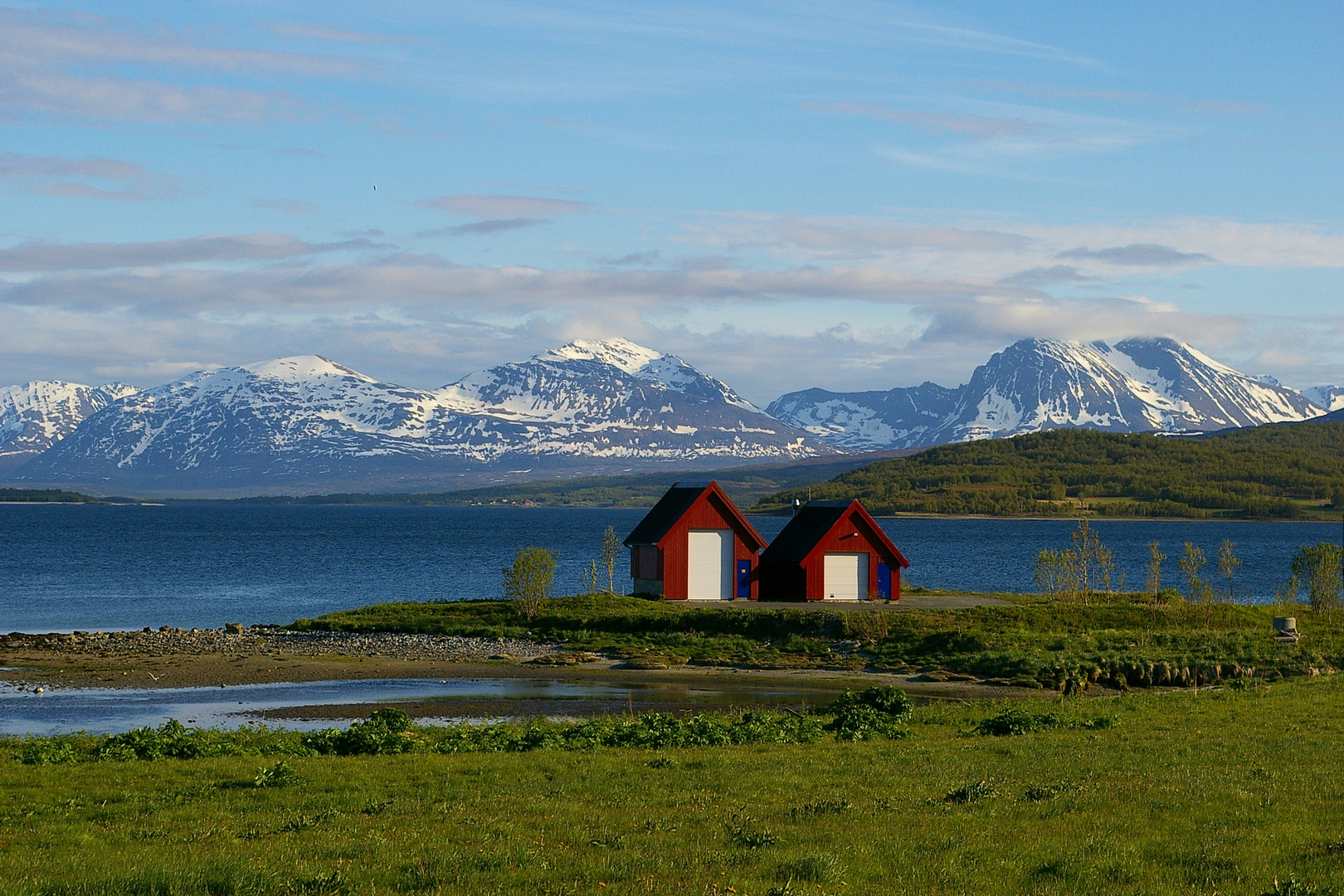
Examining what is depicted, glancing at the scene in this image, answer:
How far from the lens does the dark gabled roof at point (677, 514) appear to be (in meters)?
60.7

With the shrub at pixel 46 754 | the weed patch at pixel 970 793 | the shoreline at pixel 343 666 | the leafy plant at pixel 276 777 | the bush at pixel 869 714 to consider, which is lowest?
the shoreline at pixel 343 666

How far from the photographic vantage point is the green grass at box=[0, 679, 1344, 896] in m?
11.6

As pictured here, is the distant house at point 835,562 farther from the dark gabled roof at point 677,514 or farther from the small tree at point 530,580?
the small tree at point 530,580

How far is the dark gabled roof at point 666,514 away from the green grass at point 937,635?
12.7 feet

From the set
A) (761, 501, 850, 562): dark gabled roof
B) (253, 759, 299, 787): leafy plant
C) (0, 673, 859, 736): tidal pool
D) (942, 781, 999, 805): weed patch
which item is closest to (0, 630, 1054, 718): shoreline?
(0, 673, 859, 736): tidal pool

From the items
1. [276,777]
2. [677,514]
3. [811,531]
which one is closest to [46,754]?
[276,777]

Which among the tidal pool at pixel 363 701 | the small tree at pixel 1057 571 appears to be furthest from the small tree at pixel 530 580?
the small tree at pixel 1057 571

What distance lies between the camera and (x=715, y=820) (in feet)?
48.8

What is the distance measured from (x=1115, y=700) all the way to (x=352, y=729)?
62.9ft

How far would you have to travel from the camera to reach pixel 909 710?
92.1 feet

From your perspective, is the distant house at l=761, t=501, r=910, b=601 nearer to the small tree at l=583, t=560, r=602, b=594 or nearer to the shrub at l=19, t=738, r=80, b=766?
the small tree at l=583, t=560, r=602, b=594

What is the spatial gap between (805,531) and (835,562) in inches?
94.2

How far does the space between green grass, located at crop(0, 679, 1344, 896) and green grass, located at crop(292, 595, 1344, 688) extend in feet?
61.6

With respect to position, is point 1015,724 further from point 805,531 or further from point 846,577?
point 805,531
